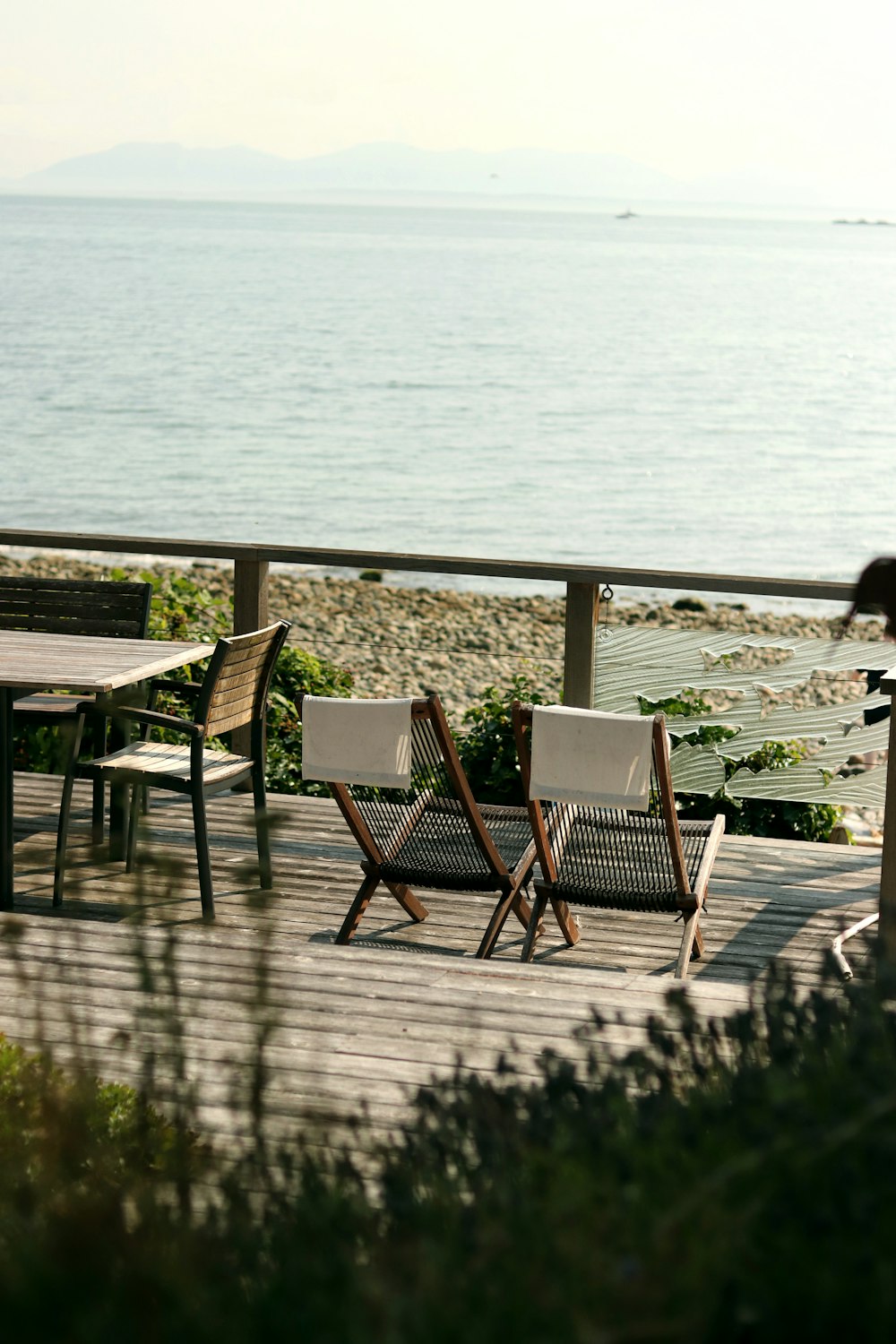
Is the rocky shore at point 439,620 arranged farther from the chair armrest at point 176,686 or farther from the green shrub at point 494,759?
the chair armrest at point 176,686

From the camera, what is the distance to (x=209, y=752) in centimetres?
507

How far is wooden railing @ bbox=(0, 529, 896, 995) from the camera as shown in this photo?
5574mm

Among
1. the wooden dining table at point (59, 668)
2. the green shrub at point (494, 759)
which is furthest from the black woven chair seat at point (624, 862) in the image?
the wooden dining table at point (59, 668)

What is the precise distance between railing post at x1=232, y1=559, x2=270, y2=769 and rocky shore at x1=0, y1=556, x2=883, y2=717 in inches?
565

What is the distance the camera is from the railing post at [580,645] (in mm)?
5660

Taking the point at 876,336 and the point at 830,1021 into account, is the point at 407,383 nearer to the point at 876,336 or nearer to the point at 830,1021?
the point at 876,336

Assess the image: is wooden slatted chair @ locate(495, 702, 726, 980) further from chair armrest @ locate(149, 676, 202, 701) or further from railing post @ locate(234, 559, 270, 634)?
railing post @ locate(234, 559, 270, 634)

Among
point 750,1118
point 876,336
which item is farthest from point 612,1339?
point 876,336

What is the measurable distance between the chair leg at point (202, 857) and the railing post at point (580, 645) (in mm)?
1621

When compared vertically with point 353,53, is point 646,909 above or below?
below

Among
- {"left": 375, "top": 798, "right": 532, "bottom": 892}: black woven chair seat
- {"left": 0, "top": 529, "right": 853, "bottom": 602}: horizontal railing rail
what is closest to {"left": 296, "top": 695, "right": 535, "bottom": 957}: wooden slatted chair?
{"left": 375, "top": 798, "right": 532, "bottom": 892}: black woven chair seat

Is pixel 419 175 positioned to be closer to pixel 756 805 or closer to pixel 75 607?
pixel 75 607

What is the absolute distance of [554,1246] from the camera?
121 cm

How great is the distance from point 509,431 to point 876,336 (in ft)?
55.0
